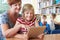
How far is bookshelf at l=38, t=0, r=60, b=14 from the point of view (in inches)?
97.2

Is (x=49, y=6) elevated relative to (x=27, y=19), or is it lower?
elevated

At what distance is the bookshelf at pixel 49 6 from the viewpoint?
8.10 feet

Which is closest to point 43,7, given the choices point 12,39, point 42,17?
point 42,17

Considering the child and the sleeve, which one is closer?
the sleeve

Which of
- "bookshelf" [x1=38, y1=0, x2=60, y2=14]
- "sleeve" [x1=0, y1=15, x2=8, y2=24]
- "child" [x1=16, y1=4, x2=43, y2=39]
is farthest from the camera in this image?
"bookshelf" [x1=38, y1=0, x2=60, y2=14]

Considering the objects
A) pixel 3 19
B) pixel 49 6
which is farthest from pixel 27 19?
pixel 49 6

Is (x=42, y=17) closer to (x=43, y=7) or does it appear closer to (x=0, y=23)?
(x=43, y=7)

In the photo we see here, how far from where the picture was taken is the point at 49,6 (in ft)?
8.28

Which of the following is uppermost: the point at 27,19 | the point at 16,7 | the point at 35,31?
the point at 16,7

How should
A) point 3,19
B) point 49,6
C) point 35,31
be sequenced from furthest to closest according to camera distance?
point 49,6 < point 35,31 < point 3,19

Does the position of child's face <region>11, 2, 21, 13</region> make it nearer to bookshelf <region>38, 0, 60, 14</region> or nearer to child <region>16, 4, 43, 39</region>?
child <region>16, 4, 43, 39</region>

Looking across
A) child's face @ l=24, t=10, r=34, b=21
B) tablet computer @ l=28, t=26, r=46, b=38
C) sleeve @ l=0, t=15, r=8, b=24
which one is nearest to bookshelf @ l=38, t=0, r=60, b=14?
child's face @ l=24, t=10, r=34, b=21

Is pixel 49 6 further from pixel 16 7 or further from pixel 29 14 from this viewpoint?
pixel 16 7

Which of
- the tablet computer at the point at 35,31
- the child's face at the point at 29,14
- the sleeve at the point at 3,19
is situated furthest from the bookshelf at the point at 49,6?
the sleeve at the point at 3,19
